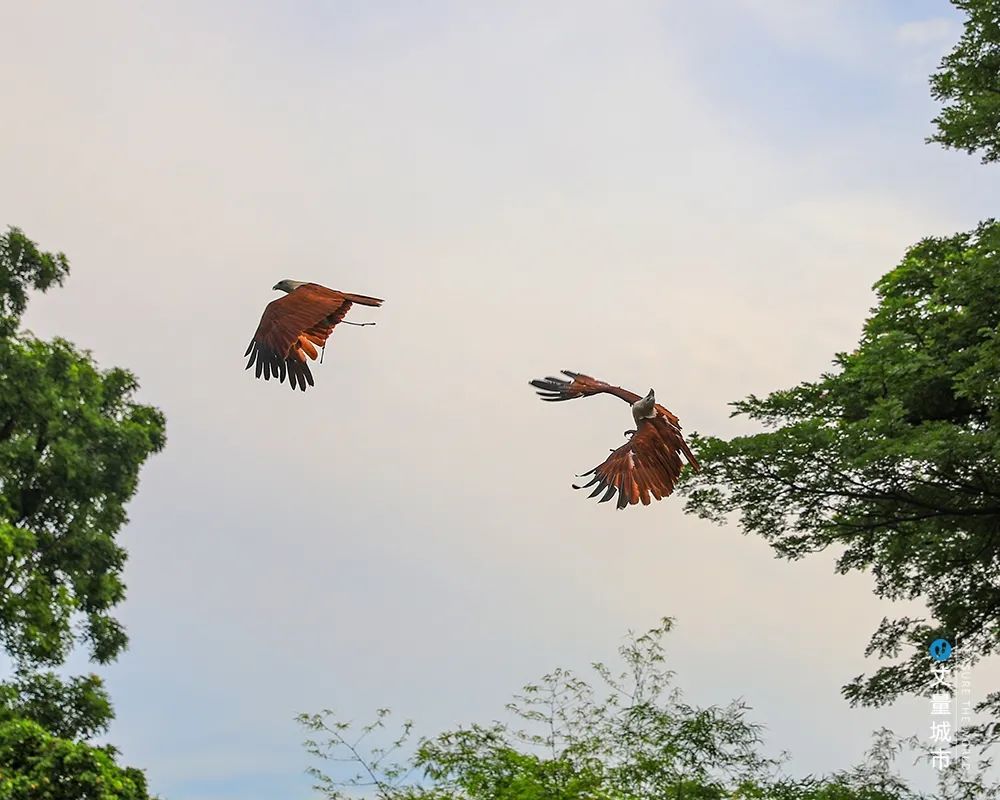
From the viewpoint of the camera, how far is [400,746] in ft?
43.4

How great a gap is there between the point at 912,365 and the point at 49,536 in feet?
37.0

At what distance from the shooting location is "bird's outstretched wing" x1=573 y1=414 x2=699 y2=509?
653 centimetres

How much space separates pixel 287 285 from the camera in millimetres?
6977

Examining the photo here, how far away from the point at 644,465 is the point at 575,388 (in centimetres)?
62

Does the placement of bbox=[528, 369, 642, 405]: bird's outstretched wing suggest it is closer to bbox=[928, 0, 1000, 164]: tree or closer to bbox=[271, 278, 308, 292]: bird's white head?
bbox=[271, 278, 308, 292]: bird's white head

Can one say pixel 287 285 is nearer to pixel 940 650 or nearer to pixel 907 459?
pixel 907 459

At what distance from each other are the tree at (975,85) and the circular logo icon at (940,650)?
18.5 feet

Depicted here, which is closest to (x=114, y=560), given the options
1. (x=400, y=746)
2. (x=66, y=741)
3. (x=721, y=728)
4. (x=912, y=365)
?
(x=66, y=741)

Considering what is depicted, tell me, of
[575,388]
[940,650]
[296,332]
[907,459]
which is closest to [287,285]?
[296,332]

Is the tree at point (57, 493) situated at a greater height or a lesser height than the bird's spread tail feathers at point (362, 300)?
greater

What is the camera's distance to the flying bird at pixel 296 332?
6.76 meters

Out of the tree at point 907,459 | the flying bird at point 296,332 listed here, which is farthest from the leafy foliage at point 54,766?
the flying bird at point 296,332

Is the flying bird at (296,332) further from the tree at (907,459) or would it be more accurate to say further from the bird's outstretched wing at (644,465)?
the tree at (907,459)

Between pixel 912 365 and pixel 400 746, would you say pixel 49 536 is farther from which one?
pixel 912 365
